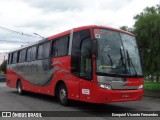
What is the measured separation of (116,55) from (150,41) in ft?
30.1

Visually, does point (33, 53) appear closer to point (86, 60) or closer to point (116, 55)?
point (86, 60)

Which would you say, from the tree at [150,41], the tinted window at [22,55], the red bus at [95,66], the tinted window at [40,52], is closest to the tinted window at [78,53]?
the red bus at [95,66]

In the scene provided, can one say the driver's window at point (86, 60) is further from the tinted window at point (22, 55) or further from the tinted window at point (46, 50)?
the tinted window at point (22, 55)

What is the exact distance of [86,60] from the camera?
1164cm

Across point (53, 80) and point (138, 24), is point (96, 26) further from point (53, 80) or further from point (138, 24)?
point (138, 24)

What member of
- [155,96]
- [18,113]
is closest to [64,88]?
[18,113]

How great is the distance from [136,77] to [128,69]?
503 millimetres

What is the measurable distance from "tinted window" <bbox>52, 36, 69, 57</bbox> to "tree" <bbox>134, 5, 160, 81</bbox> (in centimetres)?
704

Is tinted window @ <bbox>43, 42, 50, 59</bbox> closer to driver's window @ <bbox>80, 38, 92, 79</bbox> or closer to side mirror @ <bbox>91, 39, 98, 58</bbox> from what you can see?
driver's window @ <bbox>80, 38, 92, 79</bbox>

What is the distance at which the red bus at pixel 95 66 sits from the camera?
11078 mm

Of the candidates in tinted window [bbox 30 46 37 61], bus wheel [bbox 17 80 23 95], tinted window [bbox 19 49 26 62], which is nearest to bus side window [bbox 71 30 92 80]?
tinted window [bbox 30 46 37 61]

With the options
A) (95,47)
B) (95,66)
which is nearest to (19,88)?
(95,66)

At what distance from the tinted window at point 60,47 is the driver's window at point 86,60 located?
1630mm

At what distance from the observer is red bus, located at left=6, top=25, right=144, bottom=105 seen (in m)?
11.1
